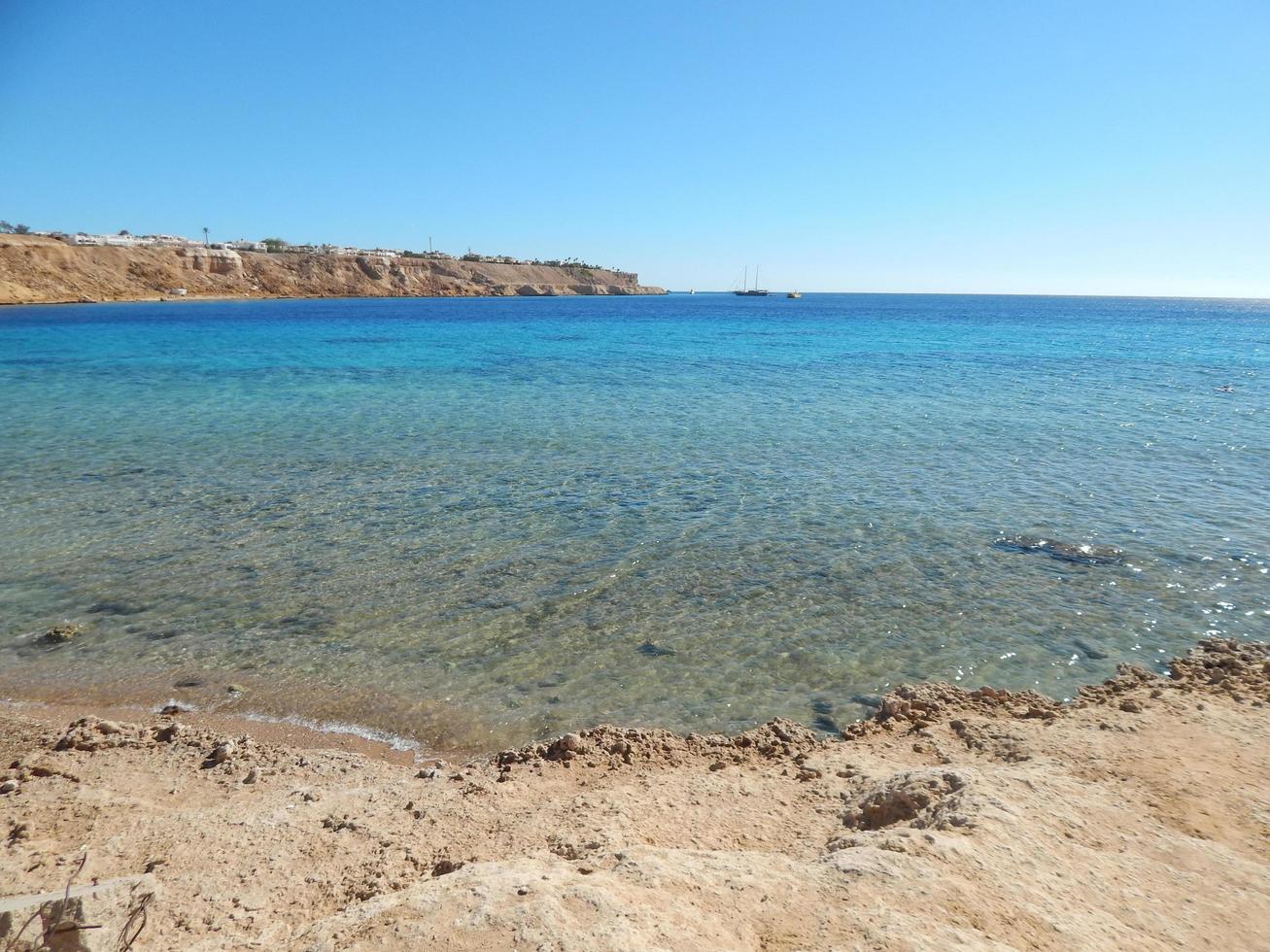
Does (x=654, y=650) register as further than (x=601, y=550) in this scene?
No

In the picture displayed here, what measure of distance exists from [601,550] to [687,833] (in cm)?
514

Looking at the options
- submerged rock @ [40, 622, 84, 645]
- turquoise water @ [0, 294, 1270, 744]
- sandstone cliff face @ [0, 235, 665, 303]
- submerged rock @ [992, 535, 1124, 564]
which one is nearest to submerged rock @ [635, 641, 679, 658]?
turquoise water @ [0, 294, 1270, 744]

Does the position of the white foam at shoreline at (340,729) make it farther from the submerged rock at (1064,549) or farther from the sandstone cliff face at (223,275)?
the sandstone cliff face at (223,275)

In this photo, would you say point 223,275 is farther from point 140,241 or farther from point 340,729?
point 340,729

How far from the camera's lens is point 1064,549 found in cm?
909

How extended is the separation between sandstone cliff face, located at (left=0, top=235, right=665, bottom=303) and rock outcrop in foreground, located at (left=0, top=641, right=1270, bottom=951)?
92420mm

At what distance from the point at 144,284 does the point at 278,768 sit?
10474 centimetres

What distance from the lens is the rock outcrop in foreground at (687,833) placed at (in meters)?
3.09

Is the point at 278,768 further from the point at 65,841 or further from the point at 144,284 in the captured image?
the point at 144,284

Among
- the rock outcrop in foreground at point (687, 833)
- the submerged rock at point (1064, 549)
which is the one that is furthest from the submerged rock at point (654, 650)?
the submerged rock at point (1064, 549)

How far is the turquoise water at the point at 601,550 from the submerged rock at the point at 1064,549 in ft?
0.73

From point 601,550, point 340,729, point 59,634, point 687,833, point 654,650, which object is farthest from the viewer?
point 601,550

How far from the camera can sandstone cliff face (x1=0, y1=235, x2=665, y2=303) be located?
7538cm

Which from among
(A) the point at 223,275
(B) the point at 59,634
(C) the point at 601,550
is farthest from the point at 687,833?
(A) the point at 223,275
